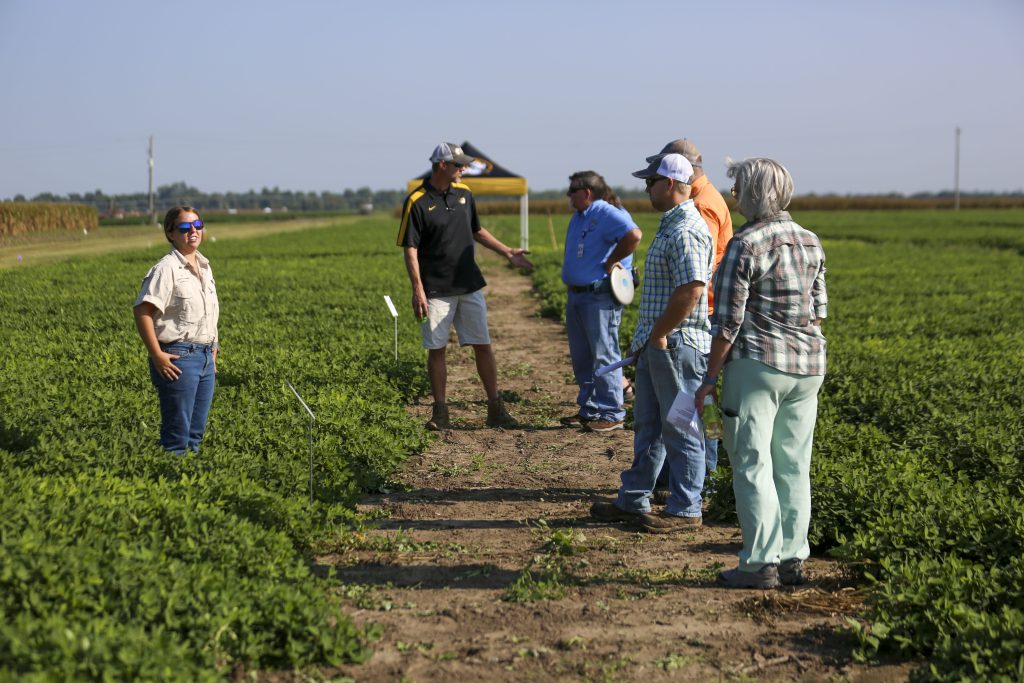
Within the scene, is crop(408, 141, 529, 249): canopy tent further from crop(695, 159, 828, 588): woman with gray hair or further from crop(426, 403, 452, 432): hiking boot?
crop(695, 159, 828, 588): woman with gray hair

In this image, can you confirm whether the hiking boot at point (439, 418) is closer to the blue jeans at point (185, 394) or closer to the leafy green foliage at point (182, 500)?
the leafy green foliage at point (182, 500)

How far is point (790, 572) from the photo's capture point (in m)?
5.00

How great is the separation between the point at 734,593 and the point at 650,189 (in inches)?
86.0

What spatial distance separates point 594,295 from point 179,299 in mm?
3444

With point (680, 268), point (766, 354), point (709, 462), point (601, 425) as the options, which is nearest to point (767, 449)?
point (766, 354)

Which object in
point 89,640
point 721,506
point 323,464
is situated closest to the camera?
point 89,640

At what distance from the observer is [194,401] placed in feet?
20.7

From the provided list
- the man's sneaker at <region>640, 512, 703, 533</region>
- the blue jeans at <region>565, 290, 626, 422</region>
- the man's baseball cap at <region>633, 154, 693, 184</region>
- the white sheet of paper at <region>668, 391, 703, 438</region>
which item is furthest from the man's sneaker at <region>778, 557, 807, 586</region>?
the blue jeans at <region>565, 290, 626, 422</region>

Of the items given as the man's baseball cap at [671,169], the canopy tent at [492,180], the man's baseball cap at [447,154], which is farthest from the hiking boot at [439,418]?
the canopy tent at [492,180]

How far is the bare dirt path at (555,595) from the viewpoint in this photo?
4098mm

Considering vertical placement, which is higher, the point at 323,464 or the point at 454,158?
the point at 454,158

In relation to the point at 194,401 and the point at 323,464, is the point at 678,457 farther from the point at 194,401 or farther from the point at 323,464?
the point at 194,401

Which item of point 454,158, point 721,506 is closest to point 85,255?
point 454,158

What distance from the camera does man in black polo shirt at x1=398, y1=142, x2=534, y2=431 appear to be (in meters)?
8.21
